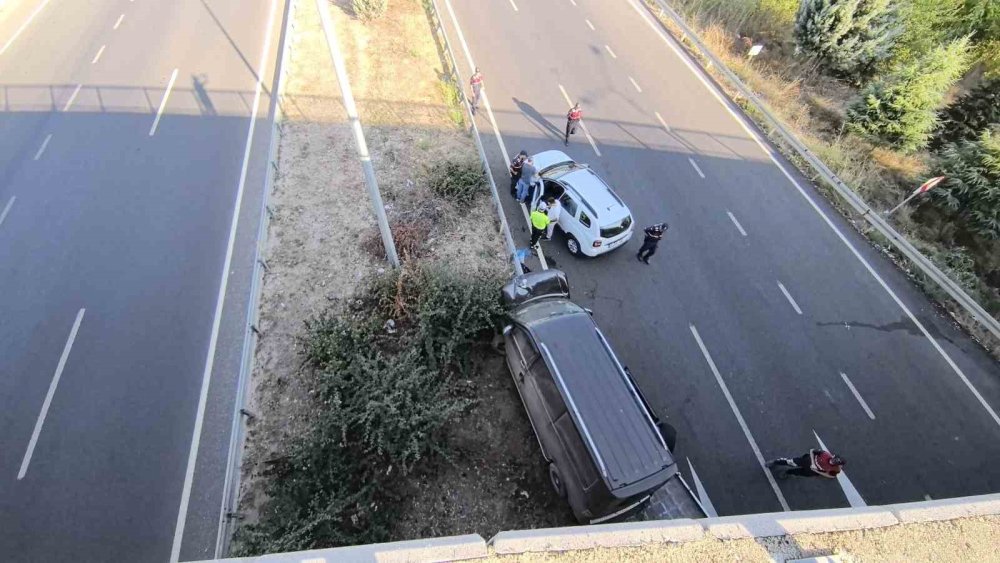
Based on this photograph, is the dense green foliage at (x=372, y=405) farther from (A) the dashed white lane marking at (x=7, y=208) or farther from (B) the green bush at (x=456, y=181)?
(A) the dashed white lane marking at (x=7, y=208)

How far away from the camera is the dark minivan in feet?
21.8

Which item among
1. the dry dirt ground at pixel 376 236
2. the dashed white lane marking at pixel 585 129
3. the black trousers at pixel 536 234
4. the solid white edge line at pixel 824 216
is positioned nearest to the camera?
the dry dirt ground at pixel 376 236

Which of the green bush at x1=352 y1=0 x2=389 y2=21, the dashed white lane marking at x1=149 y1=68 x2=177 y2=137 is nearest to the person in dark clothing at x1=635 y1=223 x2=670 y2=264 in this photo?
the dashed white lane marking at x1=149 y1=68 x2=177 y2=137

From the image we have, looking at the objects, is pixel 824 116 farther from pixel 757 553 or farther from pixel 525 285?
pixel 757 553

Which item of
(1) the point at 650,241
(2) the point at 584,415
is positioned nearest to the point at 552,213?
(1) the point at 650,241

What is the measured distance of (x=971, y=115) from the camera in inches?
656

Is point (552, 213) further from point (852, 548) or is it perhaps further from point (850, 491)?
point (850, 491)

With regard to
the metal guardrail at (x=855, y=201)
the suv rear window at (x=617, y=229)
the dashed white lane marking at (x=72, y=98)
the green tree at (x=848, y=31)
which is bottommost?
the dashed white lane marking at (x=72, y=98)

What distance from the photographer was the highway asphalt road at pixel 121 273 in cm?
740

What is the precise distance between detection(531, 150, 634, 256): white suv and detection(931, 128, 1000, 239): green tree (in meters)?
11.4

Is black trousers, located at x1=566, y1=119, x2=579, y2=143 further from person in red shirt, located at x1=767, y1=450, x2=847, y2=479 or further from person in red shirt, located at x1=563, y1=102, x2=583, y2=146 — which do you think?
person in red shirt, located at x1=767, y1=450, x2=847, y2=479

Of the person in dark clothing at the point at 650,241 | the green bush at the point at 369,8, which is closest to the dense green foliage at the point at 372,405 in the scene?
the person in dark clothing at the point at 650,241

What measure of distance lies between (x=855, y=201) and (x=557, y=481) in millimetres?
12191

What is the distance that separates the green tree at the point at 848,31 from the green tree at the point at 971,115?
314cm
